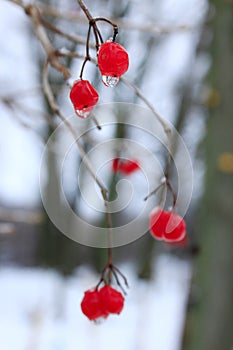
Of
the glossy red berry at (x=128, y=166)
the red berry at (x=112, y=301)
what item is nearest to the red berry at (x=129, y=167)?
the glossy red berry at (x=128, y=166)

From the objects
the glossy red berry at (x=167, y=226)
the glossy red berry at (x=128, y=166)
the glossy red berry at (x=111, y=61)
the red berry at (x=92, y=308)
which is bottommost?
the red berry at (x=92, y=308)

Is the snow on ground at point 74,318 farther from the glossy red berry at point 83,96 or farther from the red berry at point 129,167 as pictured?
the glossy red berry at point 83,96

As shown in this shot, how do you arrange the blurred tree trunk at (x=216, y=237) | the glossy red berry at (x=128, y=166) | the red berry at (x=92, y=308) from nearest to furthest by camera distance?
1. the red berry at (x=92, y=308)
2. the glossy red berry at (x=128, y=166)
3. the blurred tree trunk at (x=216, y=237)

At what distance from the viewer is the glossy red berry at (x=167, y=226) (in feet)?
2.67

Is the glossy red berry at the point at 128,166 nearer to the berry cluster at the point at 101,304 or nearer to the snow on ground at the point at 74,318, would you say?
the berry cluster at the point at 101,304

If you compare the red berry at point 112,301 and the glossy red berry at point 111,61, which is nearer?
the glossy red berry at point 111,61

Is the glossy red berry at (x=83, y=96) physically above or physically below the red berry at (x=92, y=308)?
above

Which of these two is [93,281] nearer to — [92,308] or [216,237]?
[216,237]

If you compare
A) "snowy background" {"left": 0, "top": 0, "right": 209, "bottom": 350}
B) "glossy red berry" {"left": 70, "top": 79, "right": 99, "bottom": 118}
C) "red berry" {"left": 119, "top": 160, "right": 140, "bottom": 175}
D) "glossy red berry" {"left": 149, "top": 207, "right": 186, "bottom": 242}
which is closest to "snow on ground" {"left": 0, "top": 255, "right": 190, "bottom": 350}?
"snowy background" {"left": 0, "top": 0, "right": 209, "bottom": 350}

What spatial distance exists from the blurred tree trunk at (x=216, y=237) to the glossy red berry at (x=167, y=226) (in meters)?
0.68

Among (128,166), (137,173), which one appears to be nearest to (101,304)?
(128,166)

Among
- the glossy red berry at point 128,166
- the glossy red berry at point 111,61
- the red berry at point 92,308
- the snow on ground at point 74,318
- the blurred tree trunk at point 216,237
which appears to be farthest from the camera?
the snow on ground at point 74,318

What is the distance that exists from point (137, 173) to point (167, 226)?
2.84 feet

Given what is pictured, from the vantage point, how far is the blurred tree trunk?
1.47 metres
